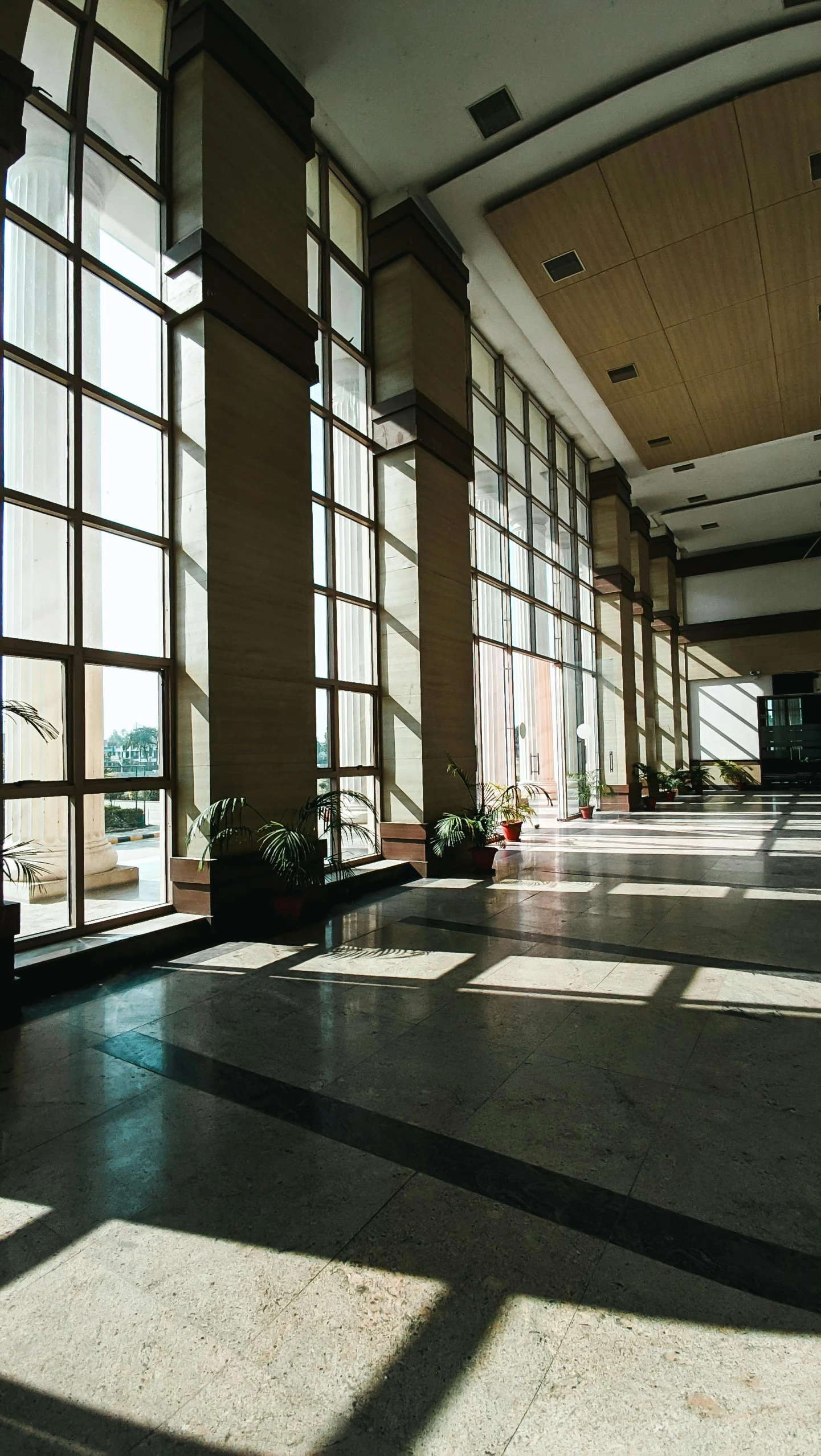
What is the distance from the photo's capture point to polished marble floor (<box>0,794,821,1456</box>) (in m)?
1.50

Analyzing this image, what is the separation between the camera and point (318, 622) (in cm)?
747

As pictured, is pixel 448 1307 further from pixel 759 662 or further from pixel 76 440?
pixel 759 662

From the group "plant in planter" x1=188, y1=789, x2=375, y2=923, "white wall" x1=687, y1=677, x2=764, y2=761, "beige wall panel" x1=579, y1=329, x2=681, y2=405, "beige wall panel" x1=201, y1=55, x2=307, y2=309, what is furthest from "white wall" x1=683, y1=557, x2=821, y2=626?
"plant in planter" x1=188, y1=789, x2=375, y2=923

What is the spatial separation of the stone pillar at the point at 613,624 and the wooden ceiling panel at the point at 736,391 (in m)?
2.71

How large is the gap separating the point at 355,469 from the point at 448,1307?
7.96 metres

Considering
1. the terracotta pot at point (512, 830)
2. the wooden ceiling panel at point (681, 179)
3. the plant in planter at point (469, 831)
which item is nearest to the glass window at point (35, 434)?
the plant in planter at point (469, 831)

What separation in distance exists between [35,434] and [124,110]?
9.71 feet

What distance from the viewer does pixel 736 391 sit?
41.9 feet

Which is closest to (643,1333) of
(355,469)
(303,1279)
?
(303,1279)

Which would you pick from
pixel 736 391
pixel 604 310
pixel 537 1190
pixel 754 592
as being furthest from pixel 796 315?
pixel 754 592

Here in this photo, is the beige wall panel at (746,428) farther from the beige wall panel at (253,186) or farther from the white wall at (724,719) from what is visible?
the beige wall panel at (253,186)

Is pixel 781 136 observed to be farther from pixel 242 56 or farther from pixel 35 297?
pixel 35 297

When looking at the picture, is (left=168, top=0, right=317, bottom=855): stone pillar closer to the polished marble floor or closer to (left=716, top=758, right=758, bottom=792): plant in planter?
the polished marble floor

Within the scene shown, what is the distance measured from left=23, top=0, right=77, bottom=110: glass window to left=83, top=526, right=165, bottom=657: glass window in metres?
3.18
